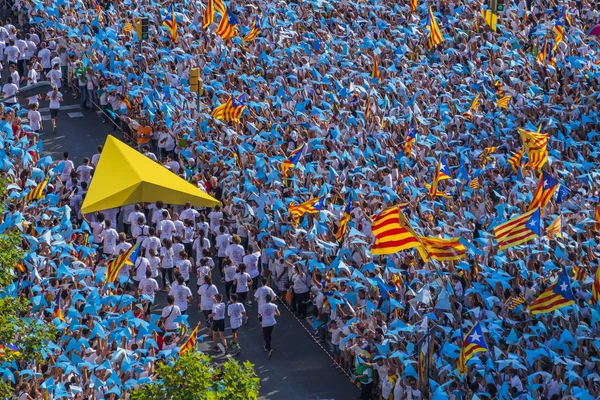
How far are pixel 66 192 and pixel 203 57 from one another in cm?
855

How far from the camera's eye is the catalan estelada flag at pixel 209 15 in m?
39.2

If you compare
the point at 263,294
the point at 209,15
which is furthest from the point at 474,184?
the point at 209,15

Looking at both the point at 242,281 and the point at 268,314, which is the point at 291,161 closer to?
the point at 242,281

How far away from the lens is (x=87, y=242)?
28438 millimetres

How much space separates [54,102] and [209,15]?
5.75 m

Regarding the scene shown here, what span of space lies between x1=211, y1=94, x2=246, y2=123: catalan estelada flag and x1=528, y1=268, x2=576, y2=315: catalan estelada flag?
11.5 meters

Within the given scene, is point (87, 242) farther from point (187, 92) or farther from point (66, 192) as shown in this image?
point (187, 92)

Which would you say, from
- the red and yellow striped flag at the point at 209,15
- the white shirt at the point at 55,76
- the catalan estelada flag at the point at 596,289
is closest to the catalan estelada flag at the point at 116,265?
the catalan estelada flag at the point at 596,289

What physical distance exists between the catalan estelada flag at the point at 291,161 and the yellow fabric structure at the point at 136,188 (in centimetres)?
195

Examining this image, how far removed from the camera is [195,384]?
19172 millimetres

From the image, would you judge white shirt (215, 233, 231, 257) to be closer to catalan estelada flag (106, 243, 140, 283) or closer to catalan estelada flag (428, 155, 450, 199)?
catalan estelada flag (106, 243, 140, 283)

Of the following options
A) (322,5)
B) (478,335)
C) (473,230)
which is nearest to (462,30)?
(322,5)

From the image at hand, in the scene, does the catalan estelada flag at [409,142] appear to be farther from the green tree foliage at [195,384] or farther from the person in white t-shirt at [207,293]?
the green tree foliage at [195,384]

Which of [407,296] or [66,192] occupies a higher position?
[66,192]
